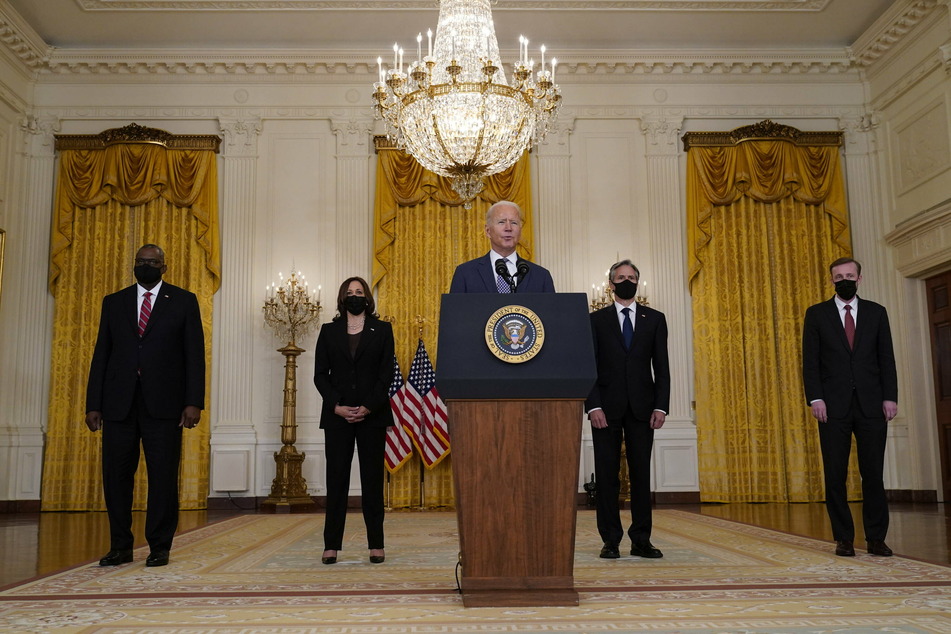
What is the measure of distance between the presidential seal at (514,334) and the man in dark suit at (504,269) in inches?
15.7

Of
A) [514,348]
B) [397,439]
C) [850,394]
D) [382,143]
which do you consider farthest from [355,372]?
[382,143]

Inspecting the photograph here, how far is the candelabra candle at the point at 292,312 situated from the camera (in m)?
9.18

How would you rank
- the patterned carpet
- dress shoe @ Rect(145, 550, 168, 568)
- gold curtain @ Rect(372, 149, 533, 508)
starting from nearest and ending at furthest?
the patterned carpet < dress shoe @ Rect(145, 550, 168, 568) < gold curtain @ Rect(372, 149, 533, 508)

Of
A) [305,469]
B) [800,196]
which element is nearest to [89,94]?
[305,469]

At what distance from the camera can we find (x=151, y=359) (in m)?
4.38

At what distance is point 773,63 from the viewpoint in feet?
32.4

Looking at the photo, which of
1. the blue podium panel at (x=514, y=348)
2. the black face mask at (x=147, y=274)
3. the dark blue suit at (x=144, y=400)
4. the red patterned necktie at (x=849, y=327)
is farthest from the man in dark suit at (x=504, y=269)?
the red patterned necktie at (x=849, y=327)

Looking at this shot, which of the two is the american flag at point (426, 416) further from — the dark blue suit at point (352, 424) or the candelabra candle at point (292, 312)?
the dark blue suit at point (352, 424)

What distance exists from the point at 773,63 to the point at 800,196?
1.64 meters

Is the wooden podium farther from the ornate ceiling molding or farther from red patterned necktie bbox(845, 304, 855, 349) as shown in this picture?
the ornate ceiling molding

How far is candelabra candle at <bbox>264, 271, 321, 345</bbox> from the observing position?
9180mm

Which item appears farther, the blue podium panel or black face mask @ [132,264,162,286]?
black face mask @ [132,264,162,286]

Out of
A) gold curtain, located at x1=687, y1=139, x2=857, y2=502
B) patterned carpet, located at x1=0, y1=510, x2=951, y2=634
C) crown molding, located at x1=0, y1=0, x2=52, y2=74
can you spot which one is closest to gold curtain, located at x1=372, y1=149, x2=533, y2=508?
gold curtain, located at x1=687, y1=139, x2=857, y2=502

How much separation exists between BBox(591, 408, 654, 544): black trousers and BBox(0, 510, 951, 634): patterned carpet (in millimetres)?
216
